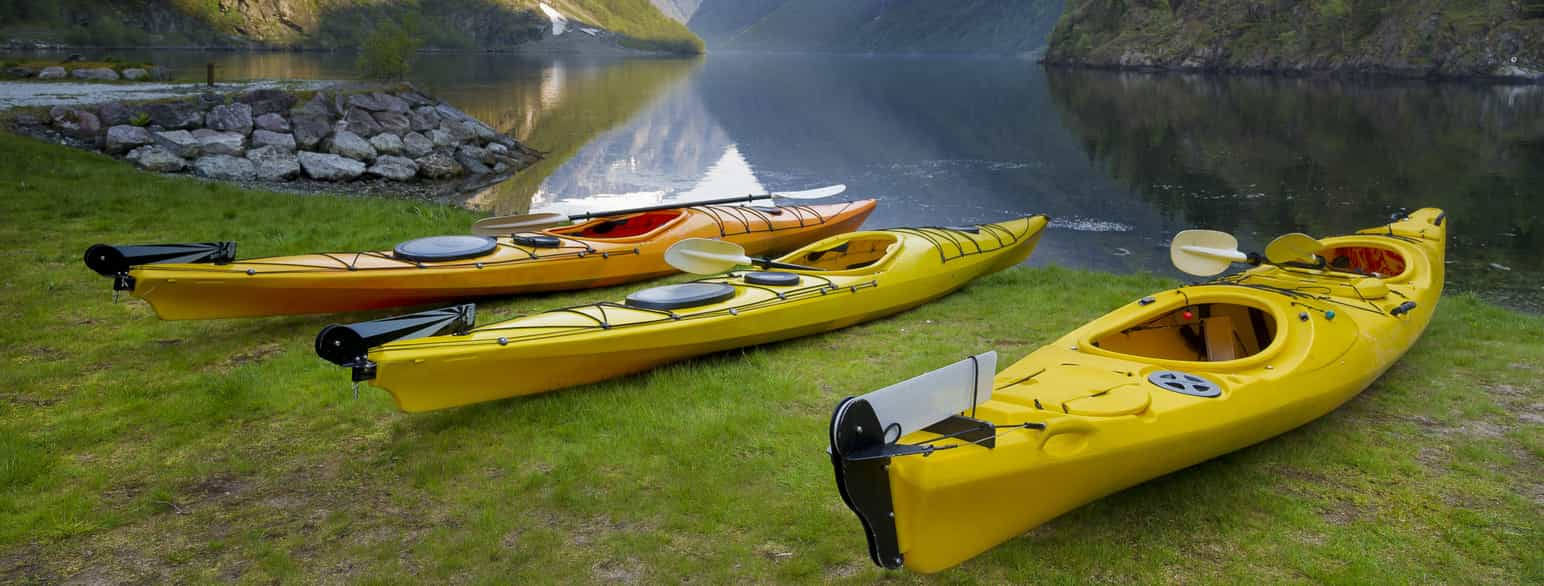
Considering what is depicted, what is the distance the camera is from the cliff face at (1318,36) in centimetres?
4191

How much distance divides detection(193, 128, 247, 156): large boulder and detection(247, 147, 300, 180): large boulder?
219 millimetres

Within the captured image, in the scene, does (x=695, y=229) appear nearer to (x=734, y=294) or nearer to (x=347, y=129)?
(x=734, y=294)

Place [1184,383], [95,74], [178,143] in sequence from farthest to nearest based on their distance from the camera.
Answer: [95,74], [178,143], [1184,383]

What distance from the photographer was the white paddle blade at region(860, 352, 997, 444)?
113 inches

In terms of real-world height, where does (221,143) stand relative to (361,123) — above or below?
below

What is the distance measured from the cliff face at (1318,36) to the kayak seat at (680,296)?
160 ft

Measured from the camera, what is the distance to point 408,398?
4285mm

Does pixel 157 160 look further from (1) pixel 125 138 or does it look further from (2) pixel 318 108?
(2) pixel 318 108

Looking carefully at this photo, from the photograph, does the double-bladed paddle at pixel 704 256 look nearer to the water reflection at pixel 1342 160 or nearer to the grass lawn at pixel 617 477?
the grass lawn at pixel 617 477

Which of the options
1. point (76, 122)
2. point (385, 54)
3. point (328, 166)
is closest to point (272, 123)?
point (328, 166)

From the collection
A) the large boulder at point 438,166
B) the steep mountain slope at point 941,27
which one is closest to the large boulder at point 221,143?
the large boulder at point 438,166

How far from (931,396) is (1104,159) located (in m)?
18.0

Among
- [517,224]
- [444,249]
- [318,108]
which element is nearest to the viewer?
[444,249]

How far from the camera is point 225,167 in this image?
13367 mm
